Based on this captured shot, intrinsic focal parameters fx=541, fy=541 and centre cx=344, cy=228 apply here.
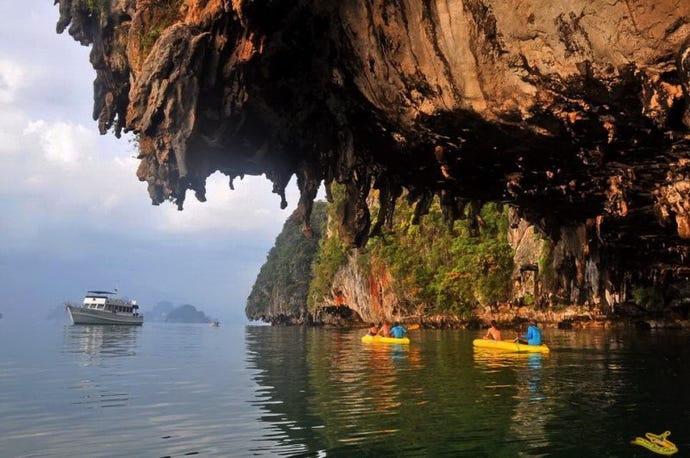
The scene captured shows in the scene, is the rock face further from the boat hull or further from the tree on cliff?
→ the tree on cliff

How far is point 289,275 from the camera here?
3780 inches

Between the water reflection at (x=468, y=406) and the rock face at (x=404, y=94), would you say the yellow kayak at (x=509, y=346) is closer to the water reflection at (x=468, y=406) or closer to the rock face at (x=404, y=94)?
the water reflection at (x=468, y=406)

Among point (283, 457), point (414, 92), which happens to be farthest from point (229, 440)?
point (414, 92)

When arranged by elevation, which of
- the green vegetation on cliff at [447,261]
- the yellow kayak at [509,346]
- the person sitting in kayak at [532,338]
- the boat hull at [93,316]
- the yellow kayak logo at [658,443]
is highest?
the green vegetation on cliff at [447,261]

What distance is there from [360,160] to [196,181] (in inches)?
195

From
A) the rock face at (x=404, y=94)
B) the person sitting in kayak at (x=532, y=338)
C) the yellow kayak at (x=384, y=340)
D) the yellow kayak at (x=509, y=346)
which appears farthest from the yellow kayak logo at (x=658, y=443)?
the yellow kayak at (x=384, y=340)

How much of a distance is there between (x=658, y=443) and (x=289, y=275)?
89761 millimetres

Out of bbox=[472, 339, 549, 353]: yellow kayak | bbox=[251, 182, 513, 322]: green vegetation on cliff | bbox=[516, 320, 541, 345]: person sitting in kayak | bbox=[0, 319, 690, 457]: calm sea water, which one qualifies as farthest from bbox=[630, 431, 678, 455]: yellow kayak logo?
bbox=[251, 182, 513, 322]: green vegetation on cliff

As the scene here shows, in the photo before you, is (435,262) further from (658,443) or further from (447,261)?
(658,443)

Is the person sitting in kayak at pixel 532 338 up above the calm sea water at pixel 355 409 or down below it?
above

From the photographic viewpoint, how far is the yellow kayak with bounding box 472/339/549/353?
22.2m

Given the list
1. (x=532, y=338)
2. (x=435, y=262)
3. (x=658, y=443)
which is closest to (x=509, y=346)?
(x=532, y=338)

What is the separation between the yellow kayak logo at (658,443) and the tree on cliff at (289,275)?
7843 cm

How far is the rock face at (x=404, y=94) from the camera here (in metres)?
9.64
